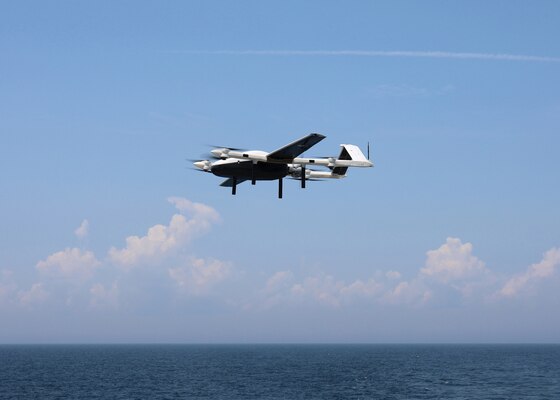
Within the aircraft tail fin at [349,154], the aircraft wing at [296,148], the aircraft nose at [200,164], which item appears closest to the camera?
the aircraft wing at [296,148]

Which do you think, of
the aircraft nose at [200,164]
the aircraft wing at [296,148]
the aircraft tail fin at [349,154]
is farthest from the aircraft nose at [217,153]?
the aircraft tail fin at [349,154]

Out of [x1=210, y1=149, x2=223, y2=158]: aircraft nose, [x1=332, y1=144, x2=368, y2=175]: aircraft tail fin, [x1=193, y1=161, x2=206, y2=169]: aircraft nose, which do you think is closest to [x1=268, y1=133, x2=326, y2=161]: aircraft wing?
[x1=210, y1=149, x2=223, y2=158]: aircraft nose

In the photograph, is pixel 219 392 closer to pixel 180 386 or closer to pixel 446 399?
pixel 180 386

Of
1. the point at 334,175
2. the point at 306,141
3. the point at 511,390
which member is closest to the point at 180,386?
the point at 511,390

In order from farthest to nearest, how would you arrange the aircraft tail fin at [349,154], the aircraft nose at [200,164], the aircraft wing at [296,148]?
the aircraft tail fin at [349,154] → the aircraft nose at [200,164] → the aircraft wing at [296,148]

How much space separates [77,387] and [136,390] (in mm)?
20703

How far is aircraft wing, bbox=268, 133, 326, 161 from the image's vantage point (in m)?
51.6

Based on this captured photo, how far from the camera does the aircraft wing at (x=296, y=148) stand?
2032 inches

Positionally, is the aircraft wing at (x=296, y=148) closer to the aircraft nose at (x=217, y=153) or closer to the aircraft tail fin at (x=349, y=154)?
the aircraft nose at (x=217, y=153)

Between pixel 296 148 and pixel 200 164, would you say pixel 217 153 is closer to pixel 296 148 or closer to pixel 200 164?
pixel 200 164

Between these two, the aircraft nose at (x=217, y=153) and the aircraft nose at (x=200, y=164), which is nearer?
the aircraft nose at (x=217, y=153)

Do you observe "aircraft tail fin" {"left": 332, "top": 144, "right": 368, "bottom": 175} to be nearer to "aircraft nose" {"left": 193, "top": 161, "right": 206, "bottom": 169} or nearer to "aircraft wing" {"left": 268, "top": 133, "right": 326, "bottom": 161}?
"aircraft wing" {"left": 268, "top": 133, "right": 326, "bottom": 161}

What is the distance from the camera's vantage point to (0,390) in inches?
6860

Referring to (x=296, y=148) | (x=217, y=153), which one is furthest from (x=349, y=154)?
(x=217, y=153)
